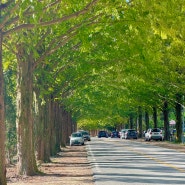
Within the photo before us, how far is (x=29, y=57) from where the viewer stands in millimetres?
19578

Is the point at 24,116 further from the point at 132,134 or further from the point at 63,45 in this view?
the point at 132,134

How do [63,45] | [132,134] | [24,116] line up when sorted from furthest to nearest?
[132,134] < [63,45] < [24,116]

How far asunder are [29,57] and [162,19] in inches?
332

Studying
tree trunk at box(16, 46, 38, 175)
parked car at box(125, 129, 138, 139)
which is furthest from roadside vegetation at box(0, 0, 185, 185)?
parked car at box(125, 129, 138, 139)

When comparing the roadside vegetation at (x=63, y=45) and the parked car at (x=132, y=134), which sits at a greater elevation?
the roadside vegetation at (x=63, y=45)

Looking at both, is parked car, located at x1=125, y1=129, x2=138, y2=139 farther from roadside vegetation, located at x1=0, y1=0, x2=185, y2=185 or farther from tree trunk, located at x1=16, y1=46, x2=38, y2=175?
tree trunk, located at x1=16, y1=46, x2=38, y2=175

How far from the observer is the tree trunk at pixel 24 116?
19141 mm

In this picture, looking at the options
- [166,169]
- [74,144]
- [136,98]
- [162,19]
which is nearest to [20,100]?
[166,169]

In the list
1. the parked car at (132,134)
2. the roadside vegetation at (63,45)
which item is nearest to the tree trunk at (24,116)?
the roadside vegetation at (63,45)

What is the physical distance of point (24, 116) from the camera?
19.1 metres

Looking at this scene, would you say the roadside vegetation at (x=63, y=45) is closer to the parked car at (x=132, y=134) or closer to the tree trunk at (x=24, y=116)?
the tree trunk at (x=24, y=116)

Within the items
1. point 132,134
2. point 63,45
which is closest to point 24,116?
point 63,45

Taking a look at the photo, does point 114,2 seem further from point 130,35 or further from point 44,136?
point 44,136

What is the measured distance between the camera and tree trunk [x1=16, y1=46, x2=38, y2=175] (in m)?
19.1
